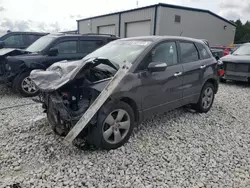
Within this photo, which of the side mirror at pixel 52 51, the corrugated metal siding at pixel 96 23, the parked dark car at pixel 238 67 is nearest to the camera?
the side mirror at pixel 52 51

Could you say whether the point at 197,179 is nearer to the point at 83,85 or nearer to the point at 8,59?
the point at 83,85

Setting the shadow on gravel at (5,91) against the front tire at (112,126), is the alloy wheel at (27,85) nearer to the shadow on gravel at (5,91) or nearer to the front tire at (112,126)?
the shadow on gravel at (5,91)

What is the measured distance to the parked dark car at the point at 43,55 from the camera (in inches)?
230

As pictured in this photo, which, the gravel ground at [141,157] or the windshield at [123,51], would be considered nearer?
the gravel ground at [141,157]

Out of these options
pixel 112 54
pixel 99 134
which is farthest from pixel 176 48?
pixel 99 134

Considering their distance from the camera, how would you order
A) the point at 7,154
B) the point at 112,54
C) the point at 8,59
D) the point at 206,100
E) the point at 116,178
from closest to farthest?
the point at 116,178 → the point at 7,154 → the point at 112,54 → the point at 206,100 → the point at 8,59

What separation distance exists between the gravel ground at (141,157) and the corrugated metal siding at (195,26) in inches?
578

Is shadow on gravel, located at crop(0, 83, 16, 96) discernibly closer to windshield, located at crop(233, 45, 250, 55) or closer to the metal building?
windshield, located at crop(233, 45, 250, 55)

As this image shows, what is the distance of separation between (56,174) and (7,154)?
929 millimetres

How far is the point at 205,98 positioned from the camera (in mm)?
5004

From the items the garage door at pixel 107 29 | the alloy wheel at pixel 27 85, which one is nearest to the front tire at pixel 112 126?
the alloy wheel at pixel 27 85

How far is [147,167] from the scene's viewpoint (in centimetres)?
293

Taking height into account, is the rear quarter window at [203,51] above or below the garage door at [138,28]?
below

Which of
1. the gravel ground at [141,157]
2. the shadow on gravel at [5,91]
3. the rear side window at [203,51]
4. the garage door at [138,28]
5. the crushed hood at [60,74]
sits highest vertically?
the garage door at [138,28]
